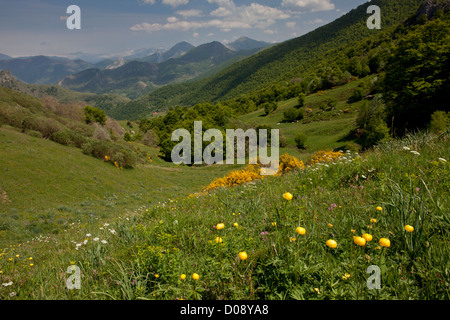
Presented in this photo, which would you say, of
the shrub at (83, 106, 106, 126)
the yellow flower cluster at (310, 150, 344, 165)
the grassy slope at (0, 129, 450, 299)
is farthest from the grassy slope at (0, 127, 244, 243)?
the shrub at (83, 106, 106, 126)

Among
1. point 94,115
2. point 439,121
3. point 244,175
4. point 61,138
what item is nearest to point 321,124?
point 439,121

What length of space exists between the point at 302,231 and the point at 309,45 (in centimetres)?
22472

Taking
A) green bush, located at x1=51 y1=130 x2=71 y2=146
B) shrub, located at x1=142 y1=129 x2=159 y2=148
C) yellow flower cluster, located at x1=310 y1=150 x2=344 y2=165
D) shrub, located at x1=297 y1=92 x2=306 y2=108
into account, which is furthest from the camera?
shrub, located at x1=297 y1=92 x2=306 y2=108

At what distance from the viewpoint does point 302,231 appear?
177cm

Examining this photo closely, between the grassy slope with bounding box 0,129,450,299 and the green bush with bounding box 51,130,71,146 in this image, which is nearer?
the grassy slope with bounding box 0,129,450,299

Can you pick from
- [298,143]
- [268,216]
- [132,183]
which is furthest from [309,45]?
[268,216]

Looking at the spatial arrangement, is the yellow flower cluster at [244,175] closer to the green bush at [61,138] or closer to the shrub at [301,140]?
the green bush at [61,138]

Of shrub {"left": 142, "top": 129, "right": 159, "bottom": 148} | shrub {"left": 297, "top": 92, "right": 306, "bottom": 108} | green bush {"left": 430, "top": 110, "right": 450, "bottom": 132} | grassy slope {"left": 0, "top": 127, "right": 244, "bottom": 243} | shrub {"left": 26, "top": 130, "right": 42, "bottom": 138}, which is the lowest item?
grassy slope {"left": 0, "top": 127, "right": 244, "bottom": 243}

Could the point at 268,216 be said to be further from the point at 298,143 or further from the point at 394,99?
the point at 298,143

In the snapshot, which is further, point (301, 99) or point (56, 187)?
point (301, 99)

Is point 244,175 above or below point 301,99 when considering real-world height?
below

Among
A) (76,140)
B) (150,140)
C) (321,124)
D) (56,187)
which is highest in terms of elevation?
(321,124)

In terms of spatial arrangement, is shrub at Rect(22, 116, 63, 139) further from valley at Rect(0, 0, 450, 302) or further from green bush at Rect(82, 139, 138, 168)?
green bush at Rect(82, 139, 138, 168)

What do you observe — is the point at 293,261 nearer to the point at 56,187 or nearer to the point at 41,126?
the point at 56,187
